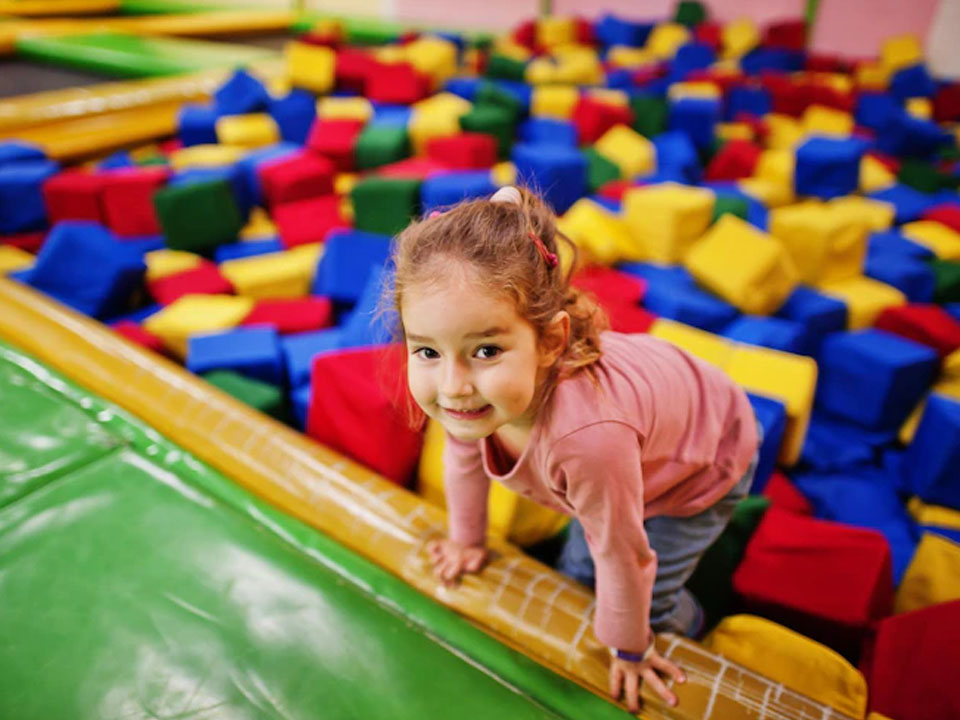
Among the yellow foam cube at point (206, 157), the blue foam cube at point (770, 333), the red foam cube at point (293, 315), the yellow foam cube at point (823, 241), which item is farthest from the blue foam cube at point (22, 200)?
the yellow foam cube at point (823, 241)

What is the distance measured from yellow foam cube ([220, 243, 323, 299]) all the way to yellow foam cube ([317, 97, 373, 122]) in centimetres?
110

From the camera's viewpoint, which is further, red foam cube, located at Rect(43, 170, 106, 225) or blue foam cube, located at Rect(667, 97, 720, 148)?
blue foam cube, located at Rect(667, 97, 720, 148)

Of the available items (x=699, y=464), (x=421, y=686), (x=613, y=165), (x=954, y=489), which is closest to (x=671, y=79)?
(x=613, y=165)

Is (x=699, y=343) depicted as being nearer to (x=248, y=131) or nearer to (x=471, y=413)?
(x=471, y=413)

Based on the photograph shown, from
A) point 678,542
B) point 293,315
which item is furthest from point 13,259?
point 678,542

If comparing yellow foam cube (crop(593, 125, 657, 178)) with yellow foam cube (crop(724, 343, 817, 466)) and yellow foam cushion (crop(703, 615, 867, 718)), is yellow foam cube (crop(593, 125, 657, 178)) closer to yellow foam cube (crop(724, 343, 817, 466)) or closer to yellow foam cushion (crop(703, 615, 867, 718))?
yellow foam cube (crop(724, 343, 817, 466))

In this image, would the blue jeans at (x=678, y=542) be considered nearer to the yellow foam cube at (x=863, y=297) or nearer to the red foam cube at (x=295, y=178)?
the yellow foam cube at (x=863, y=297)

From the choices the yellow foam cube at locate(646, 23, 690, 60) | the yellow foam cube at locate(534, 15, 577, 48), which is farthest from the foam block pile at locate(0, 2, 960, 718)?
the yellow foam cube at locate(534, 15, 577, 48)

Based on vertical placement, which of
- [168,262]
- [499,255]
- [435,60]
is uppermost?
[499,255]

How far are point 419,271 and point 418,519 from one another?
52cm

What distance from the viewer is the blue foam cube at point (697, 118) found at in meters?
2.92

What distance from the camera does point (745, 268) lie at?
1703mm

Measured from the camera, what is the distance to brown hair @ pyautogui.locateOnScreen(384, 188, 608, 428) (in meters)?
0.64

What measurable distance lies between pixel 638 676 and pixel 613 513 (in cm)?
26
